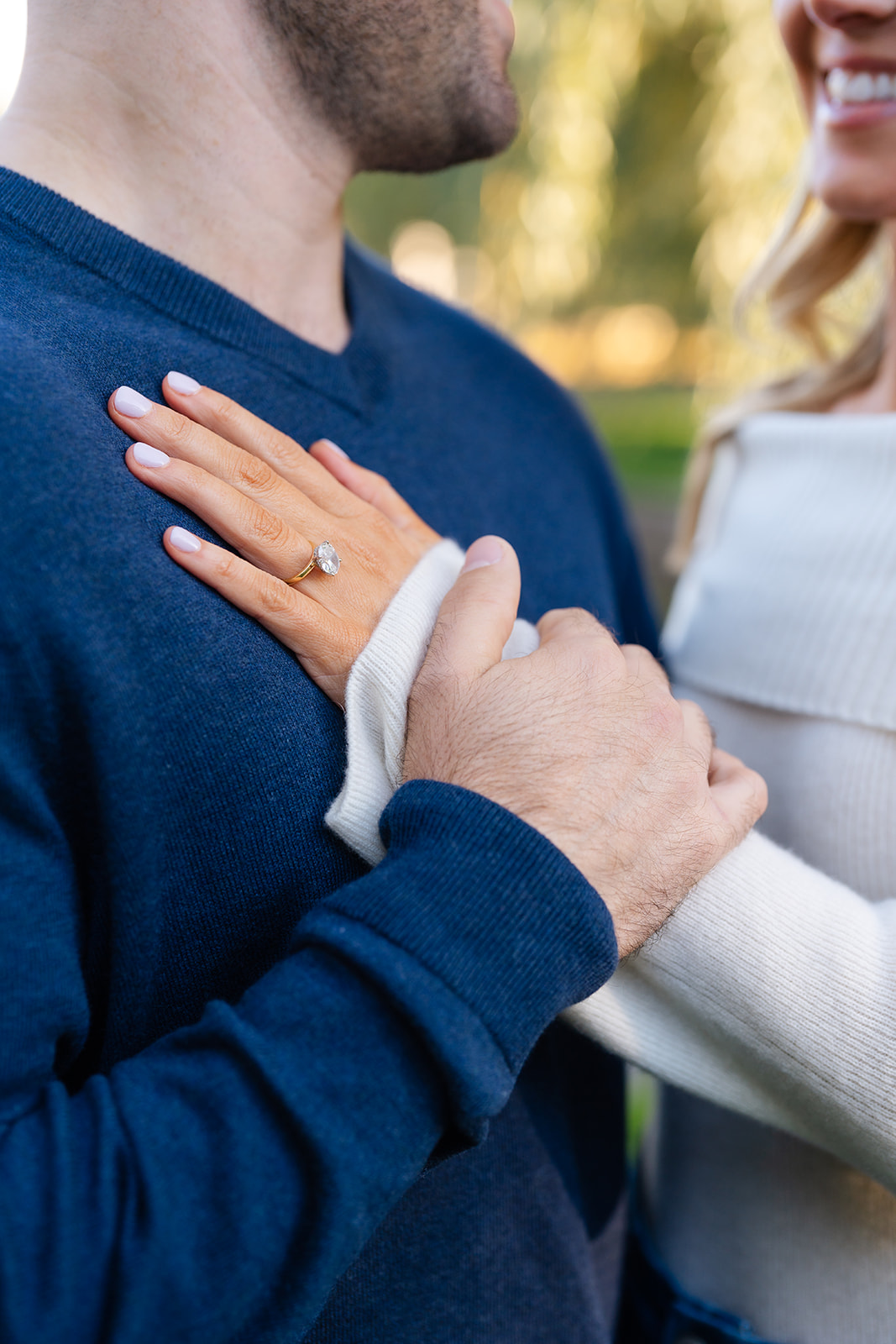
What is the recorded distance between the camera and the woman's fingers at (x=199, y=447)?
2.73 ft

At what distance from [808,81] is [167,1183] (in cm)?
168

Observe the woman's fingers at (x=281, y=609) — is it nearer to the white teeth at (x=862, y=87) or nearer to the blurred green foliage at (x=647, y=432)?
the white teeth at (x=862, y=87)

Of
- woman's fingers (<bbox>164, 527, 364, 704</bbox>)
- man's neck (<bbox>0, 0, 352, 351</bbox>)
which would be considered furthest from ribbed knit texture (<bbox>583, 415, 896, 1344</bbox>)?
man's neck (<bbox>0, 0, 352, 351</bbox>)

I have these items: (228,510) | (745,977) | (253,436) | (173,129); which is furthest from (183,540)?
(745,977)

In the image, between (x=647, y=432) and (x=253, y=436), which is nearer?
(x=253, y=436)

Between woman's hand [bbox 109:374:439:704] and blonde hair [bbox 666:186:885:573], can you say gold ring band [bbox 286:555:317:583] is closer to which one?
woman's hand [bbox 109:374:439:704]

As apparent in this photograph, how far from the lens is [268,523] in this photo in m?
0.86

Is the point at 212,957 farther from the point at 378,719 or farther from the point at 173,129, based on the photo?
the point at 173,129

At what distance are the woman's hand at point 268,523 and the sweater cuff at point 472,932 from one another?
203 millimetres

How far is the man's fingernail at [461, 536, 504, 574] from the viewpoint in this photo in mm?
946

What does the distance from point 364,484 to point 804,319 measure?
1.19m

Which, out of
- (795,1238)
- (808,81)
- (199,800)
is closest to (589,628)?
(199,800)

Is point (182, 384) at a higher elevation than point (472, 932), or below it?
higher

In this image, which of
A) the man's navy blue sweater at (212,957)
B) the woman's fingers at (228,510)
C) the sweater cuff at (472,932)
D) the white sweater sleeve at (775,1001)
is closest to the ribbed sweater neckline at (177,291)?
the man's navy blue sweater at (212,957)
